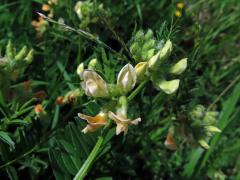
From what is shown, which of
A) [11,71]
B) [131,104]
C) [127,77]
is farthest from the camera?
[131,104]

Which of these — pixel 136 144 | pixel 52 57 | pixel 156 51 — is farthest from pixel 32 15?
pixel 156 51

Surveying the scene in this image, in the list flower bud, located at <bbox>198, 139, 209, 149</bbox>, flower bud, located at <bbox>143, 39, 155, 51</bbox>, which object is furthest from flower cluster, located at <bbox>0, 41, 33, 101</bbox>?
flower bud, located at <bbox>198, 139, 209, 149</bbox>

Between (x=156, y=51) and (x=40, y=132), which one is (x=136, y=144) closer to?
(x=40, y=132)

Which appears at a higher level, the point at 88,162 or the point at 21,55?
the point at 21,55

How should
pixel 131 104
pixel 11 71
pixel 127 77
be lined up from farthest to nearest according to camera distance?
pixel 131 104 → pixel 11 71 → pixel 127 77

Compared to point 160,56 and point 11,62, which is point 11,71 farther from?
point 160,56

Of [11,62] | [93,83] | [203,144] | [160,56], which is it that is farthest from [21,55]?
[203,144]
